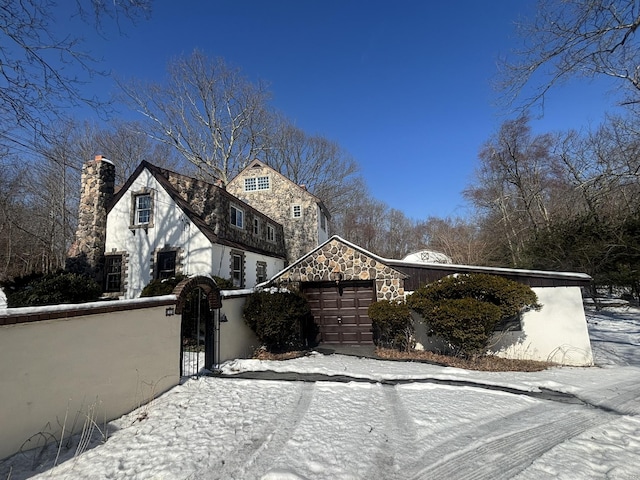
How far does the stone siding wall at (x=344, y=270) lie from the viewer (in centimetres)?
1005

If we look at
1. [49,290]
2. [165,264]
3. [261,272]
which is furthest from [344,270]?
[49,290]

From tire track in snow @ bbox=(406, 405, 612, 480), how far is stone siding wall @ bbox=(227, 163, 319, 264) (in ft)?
58.9

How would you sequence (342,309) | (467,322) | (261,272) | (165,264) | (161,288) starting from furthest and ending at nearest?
(261,272) < (165,264) < (342,309) < (161,288) < (467,322)

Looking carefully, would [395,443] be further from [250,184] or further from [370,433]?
[250,184]

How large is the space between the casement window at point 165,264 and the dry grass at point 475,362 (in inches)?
373

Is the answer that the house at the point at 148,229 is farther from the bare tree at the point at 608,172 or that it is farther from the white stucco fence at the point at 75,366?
the bare tree at the point at 608,172

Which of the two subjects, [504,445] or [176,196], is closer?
[504,445]

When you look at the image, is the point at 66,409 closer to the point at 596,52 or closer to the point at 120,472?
the point at 120,472

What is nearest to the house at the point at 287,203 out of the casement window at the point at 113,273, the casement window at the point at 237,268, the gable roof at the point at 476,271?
the casement window at the point at 237,268

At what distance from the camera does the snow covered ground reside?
10.1 feet

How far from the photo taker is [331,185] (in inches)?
1304

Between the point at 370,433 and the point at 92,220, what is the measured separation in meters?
15.2

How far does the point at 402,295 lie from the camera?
32.5 ft

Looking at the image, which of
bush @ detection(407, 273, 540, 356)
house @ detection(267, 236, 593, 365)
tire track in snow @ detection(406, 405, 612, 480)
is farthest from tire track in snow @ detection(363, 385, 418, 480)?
house @ detection(267, 236, 593, 365)
